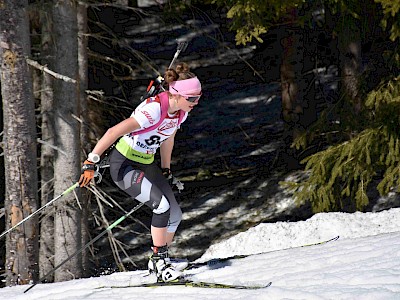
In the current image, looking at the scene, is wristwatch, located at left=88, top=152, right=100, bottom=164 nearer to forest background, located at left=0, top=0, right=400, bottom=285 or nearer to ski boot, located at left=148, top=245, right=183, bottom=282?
ski boot, located at left=148, top=245, right=183, bottom=282

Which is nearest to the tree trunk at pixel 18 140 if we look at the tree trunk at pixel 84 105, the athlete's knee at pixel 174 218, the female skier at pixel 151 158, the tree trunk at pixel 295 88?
the tree trunk at pixel 84 105

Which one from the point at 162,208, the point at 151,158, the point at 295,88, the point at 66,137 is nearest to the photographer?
the point at 162,208

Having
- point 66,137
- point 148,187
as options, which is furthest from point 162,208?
point 66,137

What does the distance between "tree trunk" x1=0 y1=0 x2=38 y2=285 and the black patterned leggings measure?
3089mm

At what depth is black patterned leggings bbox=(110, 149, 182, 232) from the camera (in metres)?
7.02

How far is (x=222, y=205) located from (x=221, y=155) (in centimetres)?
359

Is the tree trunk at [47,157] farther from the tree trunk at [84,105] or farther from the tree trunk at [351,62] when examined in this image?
the tree trunk at [351,62]

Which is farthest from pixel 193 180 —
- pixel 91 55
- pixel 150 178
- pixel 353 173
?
pixel 150 178

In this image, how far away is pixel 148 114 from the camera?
22.3 ft

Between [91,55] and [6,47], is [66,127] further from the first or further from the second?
[91,55]

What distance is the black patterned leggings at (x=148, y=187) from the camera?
702 centimetres

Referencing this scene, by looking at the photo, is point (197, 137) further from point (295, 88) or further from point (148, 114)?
point (148, 114)

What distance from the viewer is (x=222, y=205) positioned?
15953 millimetres

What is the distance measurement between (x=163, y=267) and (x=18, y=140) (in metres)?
3.78
